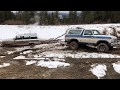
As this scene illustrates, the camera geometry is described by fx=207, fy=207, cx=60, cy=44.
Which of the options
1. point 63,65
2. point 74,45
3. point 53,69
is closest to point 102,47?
Result: point 74,45

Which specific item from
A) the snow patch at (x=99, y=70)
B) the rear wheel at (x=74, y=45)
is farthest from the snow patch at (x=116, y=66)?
the rear wheel at (x=74, y=45)

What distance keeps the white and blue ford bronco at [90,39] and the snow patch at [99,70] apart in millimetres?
4539

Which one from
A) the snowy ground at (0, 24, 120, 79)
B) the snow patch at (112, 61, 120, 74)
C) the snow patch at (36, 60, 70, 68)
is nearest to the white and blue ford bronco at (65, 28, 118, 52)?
the snowy ground at (0, 24, 120, 79)

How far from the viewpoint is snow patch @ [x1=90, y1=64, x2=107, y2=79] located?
11.1 meters

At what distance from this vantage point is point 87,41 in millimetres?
17969

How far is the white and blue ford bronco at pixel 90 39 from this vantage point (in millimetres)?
17188

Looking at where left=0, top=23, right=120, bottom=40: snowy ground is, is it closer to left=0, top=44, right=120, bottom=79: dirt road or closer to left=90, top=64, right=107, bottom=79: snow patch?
left=0, top=44, right=120, bottom=79: dirt road

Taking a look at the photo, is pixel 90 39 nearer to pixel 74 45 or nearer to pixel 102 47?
pixel 102 47

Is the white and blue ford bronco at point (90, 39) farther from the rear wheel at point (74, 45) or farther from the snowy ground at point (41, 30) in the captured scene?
the snowy ground at point (41, 30)

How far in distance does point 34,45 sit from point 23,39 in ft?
4.25

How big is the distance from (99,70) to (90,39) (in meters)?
6.25

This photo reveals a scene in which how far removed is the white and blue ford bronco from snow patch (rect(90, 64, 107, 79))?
4539mm
